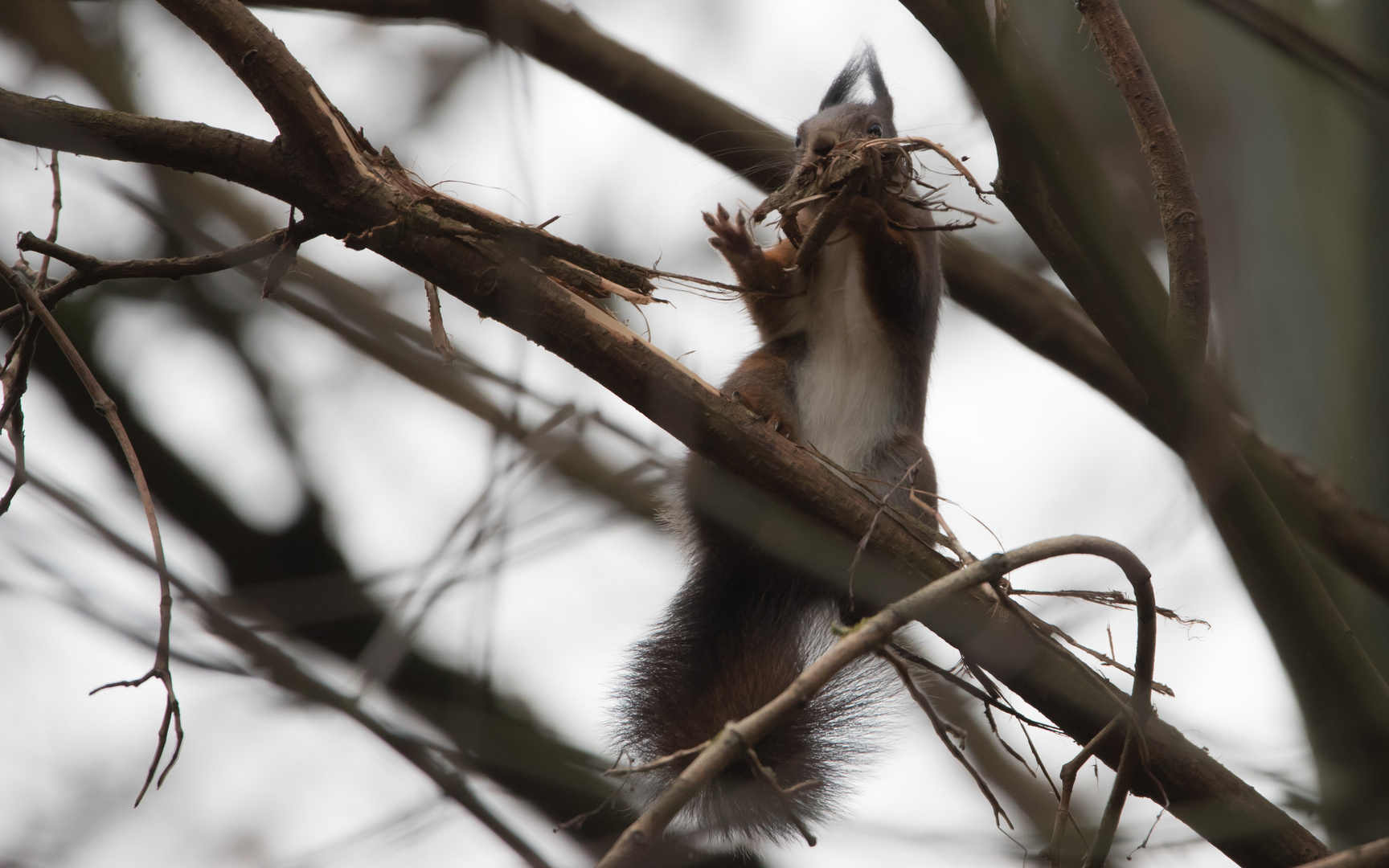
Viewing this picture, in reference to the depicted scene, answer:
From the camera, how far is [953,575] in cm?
167

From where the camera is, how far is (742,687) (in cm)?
311

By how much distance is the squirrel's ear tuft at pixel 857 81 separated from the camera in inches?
161

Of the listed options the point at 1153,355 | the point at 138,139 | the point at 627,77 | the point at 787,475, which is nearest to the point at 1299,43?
the point at 1153,355

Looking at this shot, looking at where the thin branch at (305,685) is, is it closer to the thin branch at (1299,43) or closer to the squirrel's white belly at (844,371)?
the squirrel's white belly at (844,371)

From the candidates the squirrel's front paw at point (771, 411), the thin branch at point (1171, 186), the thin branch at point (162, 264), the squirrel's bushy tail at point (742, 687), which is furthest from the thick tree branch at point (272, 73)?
the squirrel's bushy tail at point (742, 687)

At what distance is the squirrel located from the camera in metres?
3.09

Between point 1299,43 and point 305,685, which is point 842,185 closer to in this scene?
point 1299,43

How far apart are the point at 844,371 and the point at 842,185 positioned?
0.89 meters

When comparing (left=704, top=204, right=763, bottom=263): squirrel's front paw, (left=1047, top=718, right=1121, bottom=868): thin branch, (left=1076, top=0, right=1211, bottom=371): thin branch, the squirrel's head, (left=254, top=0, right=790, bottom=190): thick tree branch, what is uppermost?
the squirrel's head

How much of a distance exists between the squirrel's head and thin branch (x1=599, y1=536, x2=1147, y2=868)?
1682 millimetres

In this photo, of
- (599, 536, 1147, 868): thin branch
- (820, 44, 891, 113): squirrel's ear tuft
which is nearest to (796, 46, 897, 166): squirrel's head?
(820, 44, 891, 113): squirrel's ear tuft

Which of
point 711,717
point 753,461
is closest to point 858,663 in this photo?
point 711,717

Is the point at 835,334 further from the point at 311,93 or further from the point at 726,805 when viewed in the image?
the point at 311,93

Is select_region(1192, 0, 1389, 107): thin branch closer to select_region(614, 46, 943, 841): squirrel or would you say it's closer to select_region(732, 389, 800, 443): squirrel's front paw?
select_region(614, 46, 943, 841): squirrel
